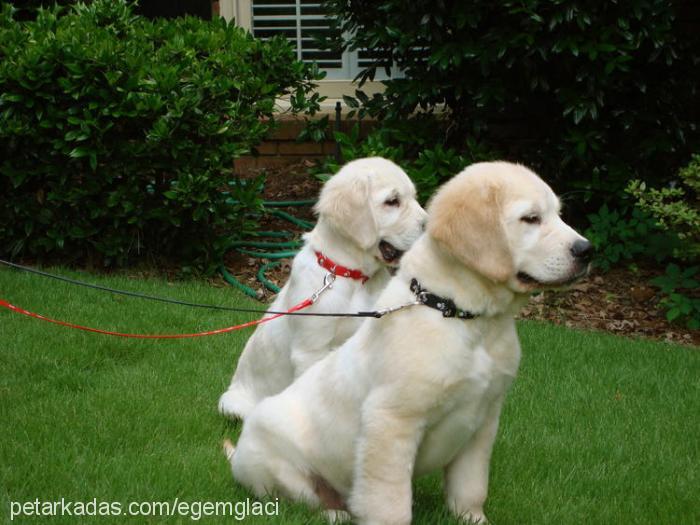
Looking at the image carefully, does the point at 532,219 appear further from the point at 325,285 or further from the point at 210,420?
the point at 210,420

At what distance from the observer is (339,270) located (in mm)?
4949

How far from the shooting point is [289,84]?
29.5ft

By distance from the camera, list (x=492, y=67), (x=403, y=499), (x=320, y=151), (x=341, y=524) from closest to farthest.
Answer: (x=403, y=499) < (x=341, y=524) < (x=492, y=67) < (x=320, y=151)

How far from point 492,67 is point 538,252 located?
5.35 meters

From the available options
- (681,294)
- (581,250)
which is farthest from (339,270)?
(681,294)

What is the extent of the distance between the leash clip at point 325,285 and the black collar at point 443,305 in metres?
1.41

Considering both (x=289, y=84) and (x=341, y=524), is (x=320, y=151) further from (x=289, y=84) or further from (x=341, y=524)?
(x=341, y=524)

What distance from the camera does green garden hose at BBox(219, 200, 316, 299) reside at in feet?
26.9

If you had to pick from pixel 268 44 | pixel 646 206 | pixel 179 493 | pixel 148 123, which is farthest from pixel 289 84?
pixel 179 493

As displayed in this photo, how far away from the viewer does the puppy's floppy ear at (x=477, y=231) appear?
11.1 ft

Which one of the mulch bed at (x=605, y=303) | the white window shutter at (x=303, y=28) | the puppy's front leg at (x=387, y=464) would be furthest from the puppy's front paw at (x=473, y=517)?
the white window shutter at (x=303, y=28)

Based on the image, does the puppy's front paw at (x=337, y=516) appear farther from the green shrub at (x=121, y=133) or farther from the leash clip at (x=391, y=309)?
the green shrub at (x=121, y=133)

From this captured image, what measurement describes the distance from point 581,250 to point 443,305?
21.7 inches

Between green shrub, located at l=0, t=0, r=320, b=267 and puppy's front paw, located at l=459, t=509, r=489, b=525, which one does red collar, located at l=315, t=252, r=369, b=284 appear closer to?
puppy's front paw, located at l=459, t=509, r=489, b=525
